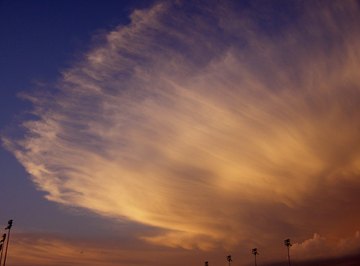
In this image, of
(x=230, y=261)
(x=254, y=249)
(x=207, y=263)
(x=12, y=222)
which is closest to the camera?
(x=12, y=222)

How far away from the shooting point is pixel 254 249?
15462 centimetres

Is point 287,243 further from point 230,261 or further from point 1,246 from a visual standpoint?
point 1,246

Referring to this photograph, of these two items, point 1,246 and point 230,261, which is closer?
point 1,246

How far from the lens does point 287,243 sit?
447ft

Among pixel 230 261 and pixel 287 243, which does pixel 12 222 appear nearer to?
pixel 287 243

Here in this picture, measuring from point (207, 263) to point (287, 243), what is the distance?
66.1 metres

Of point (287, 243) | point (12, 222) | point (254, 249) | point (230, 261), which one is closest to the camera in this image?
point (12, 222)

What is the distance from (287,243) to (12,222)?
84404 millimetres

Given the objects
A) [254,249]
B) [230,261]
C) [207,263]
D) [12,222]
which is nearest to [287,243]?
[254,249]

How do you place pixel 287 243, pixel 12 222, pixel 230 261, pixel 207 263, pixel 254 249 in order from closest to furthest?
pixel 12 222
pixel 287 243
pixel 254 249
pixel 230 261
pixel 207 263

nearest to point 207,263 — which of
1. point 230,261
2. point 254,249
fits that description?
point 230,261

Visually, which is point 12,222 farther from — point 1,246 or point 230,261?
point 230,261

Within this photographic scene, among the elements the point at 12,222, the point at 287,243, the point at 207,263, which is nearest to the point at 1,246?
the point at 12,222

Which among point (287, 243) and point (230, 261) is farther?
point (230, 261)
